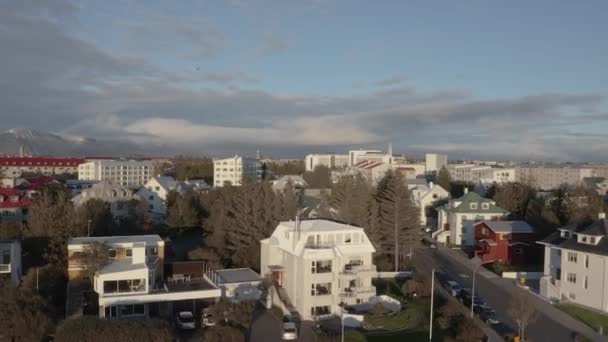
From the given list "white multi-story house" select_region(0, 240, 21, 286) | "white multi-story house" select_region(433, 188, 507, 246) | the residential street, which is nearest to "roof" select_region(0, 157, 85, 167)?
"white multi-story house" select_region(0, 240, 21, 286)

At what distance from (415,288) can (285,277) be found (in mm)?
6482

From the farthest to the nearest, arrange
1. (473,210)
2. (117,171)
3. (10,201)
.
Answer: (117,171) → (10,201) → (473,210)

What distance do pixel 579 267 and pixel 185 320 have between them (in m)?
18.5

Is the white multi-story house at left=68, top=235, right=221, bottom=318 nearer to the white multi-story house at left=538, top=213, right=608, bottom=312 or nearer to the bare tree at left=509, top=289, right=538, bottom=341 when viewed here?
the bare tree at left=509, top=289, right=538, bottom=341

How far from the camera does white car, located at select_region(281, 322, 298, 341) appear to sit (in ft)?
66.7

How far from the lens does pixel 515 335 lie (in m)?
20.5

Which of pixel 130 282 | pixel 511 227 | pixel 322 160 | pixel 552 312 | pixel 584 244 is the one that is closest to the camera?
pixel 130 282

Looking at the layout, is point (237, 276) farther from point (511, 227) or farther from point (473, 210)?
point (473, 210)

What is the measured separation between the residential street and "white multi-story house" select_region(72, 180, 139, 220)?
86.3 ft

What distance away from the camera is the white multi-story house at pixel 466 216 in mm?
42281

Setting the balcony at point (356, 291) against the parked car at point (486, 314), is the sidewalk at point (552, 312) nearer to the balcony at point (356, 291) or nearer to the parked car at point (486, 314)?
Result: the parked car at point (486, 314)

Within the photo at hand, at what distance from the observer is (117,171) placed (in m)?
101

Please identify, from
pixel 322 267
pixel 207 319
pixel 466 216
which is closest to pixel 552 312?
pixel 322 267

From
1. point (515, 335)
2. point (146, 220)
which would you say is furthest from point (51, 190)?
point (515, 335)
